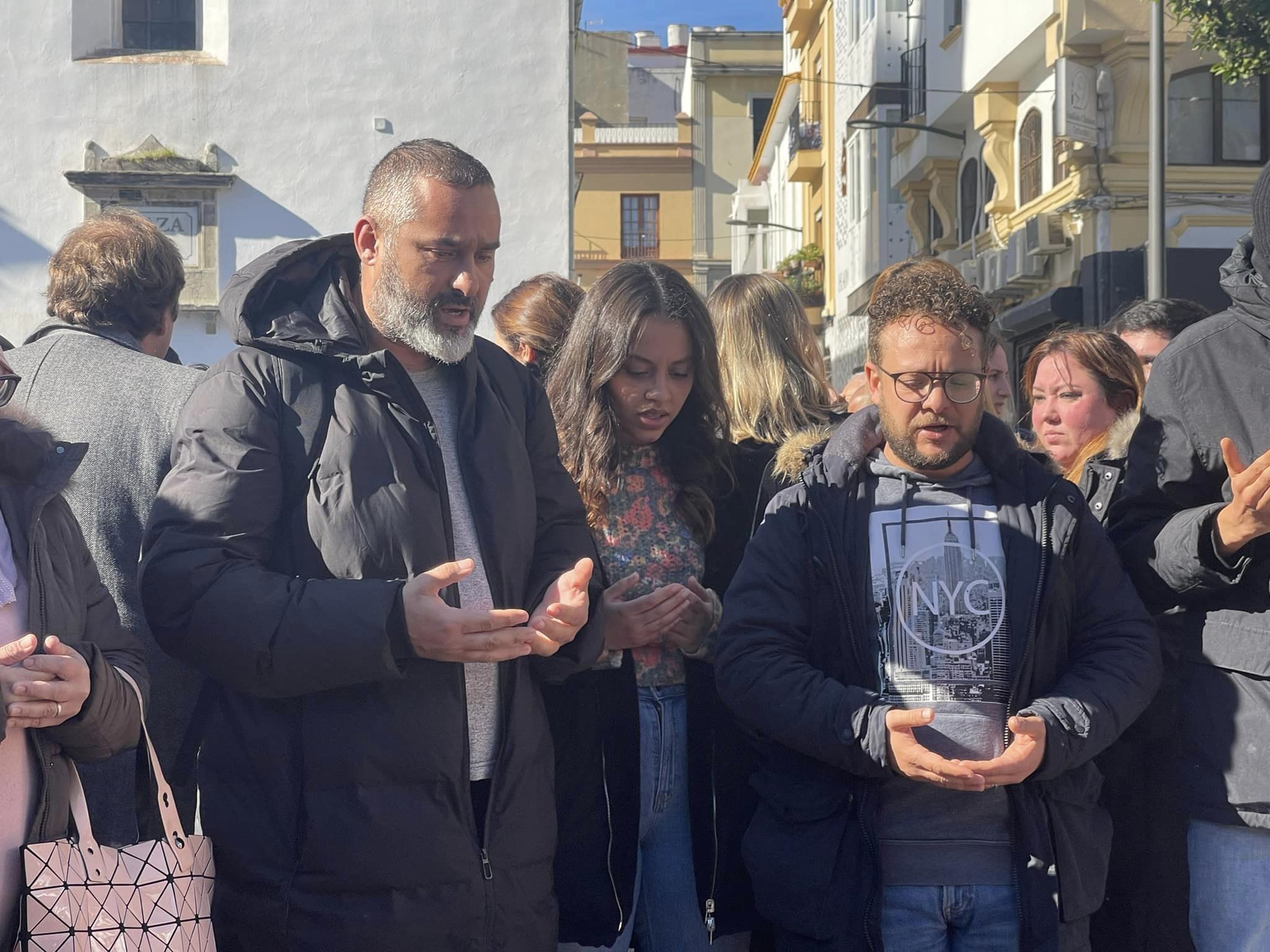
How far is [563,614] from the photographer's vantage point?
109 inches

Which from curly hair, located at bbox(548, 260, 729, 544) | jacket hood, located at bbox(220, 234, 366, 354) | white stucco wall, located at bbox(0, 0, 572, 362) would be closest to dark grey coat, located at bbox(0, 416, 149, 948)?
jacket hood, located at bbox(220, 234, 366, 354)

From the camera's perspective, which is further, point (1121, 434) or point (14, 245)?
point (14, 245)

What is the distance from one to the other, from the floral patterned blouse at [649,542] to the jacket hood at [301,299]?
0.87 m

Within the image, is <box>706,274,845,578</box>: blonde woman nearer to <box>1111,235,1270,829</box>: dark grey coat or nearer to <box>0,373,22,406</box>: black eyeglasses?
<box>1111,235,1270,829</box>: dark grey coat

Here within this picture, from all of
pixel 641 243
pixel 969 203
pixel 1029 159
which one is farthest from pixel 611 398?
pixel 641 243

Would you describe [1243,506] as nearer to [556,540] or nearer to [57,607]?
[556,540]

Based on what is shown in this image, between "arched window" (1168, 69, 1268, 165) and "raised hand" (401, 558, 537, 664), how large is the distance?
15241 mm

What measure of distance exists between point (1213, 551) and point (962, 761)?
681mm

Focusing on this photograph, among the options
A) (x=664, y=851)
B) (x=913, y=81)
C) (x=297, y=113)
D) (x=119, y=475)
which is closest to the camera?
(x=664, y=851)

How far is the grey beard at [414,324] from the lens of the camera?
302 centimetres

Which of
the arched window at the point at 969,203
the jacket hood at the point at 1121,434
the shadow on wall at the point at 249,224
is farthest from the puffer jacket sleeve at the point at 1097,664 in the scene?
the arched window at the point at 969,203

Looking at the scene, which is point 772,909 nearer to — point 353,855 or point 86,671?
point 353,855

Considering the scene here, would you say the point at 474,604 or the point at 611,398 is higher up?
the point at 611,398

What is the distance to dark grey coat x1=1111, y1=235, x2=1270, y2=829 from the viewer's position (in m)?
2.96
